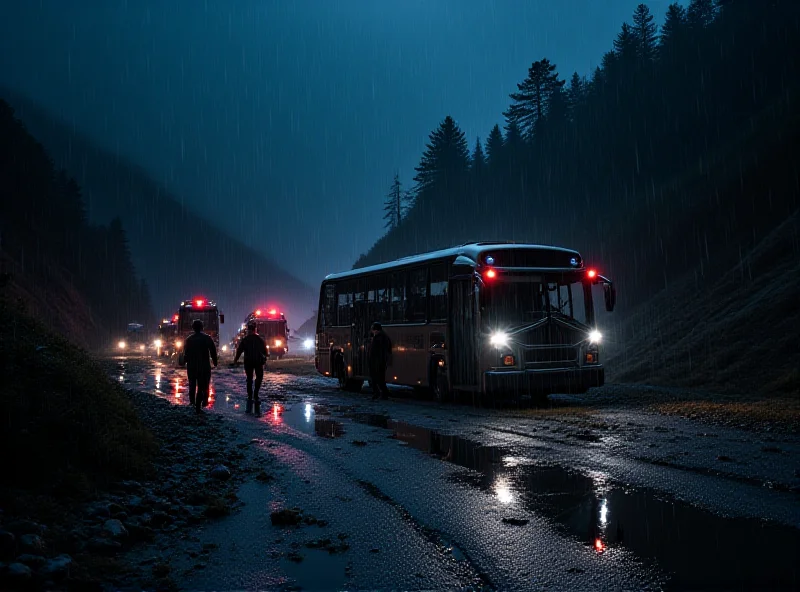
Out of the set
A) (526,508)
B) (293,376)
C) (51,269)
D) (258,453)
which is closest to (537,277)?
(258,453)

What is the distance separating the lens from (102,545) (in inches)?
214

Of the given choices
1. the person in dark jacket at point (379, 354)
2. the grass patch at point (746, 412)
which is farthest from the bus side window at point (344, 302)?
the grass patch at point (746, 412)

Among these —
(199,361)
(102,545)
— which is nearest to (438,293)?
(199,361)

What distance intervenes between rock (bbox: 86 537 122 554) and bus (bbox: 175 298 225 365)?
33.2 m

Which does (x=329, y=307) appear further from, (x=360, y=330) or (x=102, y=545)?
(x=102, y=545)

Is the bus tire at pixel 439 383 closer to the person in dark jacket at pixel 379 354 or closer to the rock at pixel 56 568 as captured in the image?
the person in dark jacket at pixel 379 354

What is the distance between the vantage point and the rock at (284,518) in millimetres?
6316

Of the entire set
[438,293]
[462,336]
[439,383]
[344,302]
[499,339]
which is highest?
[344,302]

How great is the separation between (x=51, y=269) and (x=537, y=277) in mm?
63980

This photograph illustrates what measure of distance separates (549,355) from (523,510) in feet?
32.0

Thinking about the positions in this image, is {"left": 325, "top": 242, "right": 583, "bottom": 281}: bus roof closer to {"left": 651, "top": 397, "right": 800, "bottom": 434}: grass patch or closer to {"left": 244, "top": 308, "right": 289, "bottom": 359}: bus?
{"left": 651, "top": 397, "right": 800, "bottom": 434}: grass patch

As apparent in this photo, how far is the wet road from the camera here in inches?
190

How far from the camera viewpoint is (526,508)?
21.7ft

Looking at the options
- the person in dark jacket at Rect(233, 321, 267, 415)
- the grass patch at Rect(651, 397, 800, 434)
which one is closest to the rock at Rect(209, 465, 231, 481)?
the grass patch at Rect(651, 397, 800, 434)
